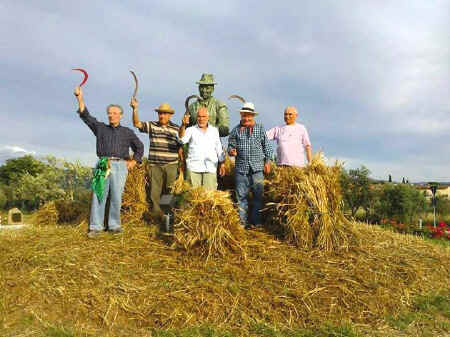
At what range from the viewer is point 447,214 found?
30.7 metres

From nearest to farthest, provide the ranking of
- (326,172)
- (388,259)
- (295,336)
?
(295,336), (388,259), (326,172)

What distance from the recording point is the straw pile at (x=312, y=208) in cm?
511

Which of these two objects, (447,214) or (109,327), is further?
(447,214)

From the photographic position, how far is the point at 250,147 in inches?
223

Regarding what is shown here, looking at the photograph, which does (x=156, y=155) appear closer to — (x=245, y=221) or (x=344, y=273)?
(x=245, y=221)

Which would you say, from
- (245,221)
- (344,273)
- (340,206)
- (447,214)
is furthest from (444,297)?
(447,214)

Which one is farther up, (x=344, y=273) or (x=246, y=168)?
(x=246, y=168)

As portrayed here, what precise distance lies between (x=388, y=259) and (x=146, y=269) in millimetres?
3690

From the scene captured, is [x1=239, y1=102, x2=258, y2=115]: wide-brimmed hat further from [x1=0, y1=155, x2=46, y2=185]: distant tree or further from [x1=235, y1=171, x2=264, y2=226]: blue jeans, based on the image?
[x1=0, y1=155, x2=46, y2=185]: distant tree

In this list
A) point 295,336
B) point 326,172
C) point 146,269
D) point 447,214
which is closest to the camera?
point 295,336

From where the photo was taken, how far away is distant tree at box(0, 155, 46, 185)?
51.9 m

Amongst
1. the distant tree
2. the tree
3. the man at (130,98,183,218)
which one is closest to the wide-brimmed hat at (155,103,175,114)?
the man at (130,98,183,218)

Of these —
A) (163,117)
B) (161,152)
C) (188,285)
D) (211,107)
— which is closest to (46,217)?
(161,152)

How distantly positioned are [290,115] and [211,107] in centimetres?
167
